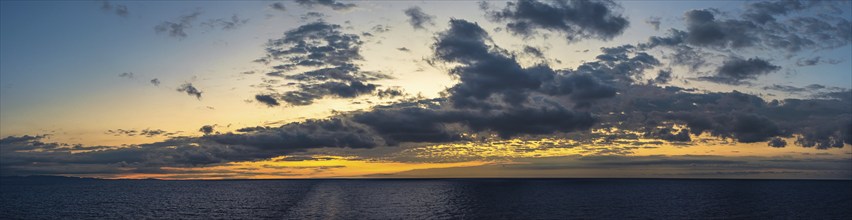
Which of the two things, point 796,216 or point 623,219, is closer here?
point 623,219

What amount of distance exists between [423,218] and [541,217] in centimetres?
2267

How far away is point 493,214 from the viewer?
12012 cm

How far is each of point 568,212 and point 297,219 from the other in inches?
2194

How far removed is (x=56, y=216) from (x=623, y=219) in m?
117

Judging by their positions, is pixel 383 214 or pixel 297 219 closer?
pixel 297 219

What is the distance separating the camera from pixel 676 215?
385 ft

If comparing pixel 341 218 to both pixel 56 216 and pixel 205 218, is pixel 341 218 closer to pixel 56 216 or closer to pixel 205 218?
pixel 205 218

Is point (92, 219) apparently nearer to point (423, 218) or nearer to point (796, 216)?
point (423, 218)

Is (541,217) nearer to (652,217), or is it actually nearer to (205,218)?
(652,217)

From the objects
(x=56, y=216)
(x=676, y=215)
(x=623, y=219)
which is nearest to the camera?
(x=623, y=219)

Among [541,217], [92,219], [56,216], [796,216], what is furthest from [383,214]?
[796,216]

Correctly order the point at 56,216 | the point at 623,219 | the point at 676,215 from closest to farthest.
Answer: the point at 623,219 → the point at 676,215 → the point at 56,216

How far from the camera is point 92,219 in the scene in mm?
119812

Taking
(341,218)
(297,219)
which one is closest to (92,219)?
(297,219)
